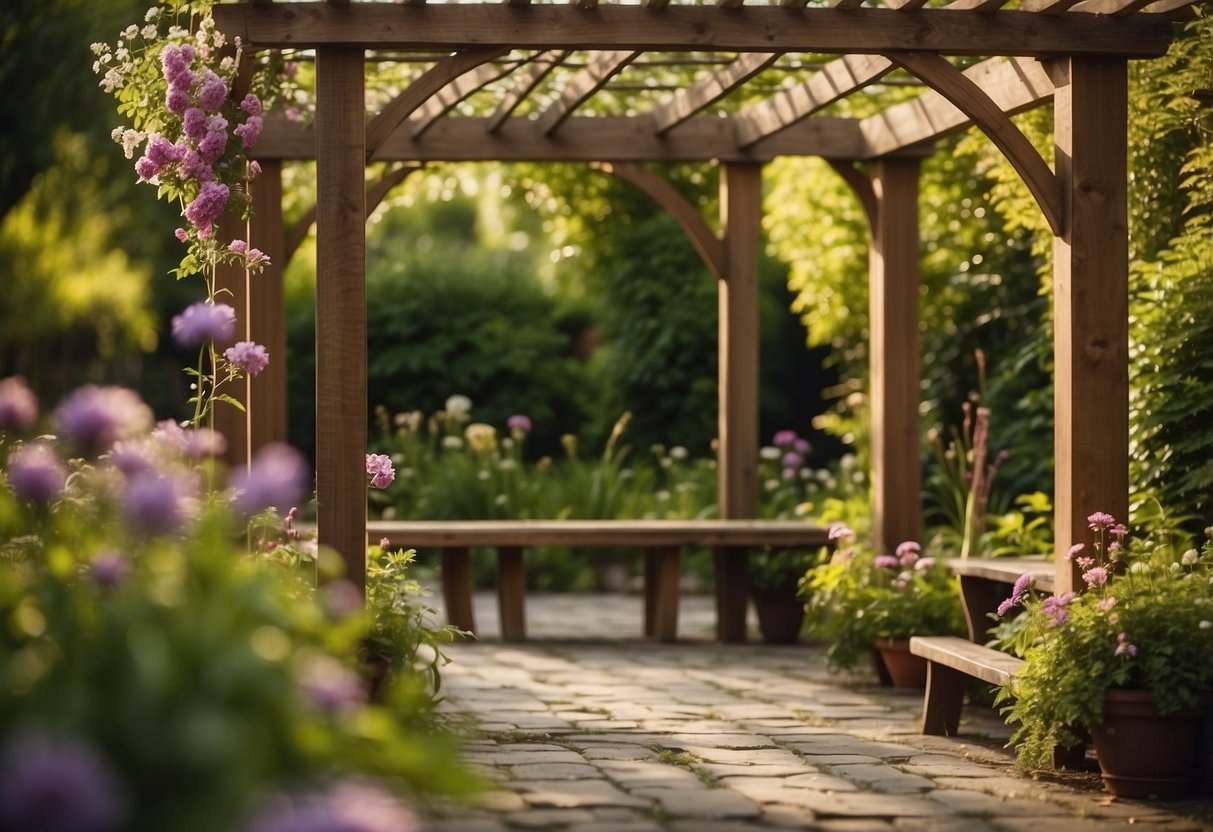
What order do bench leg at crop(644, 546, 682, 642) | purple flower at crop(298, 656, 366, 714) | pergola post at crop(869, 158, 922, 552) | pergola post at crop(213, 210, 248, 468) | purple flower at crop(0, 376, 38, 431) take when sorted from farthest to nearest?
1. bench leg at crop(644, 546, 682, 642)
2. pergola post at crop(869, 158, 922, 552)
3. pergola post at crop(213, 210, 248, 468)
4. purple flower at crop(0, 376, 38, 431)
5. purple flower at crop(298, 656, 366, 714)

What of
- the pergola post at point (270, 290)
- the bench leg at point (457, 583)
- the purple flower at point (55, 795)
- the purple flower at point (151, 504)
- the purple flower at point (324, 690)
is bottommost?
the bench leg at point (457, 583)

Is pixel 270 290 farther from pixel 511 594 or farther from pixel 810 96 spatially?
pixel 810 96

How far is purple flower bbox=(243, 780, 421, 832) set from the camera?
7.41ft

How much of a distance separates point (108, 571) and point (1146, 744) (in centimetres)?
325

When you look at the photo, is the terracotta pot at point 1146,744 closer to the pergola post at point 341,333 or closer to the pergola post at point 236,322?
the pergola post at point 341,333

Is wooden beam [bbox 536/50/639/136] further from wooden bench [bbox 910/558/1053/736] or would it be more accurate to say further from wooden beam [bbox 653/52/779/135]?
wooden bench [bbox 910/558/1053/736]

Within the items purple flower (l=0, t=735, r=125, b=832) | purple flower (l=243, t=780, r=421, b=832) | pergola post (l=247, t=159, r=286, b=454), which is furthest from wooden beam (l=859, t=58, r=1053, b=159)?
purple flower (l=0, t=735, r=125, b=832)

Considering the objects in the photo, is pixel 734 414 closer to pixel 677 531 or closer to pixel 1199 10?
pixel 677 531

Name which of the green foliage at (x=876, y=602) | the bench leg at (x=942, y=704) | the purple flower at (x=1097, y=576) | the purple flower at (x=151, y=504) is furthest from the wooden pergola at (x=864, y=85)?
the purple flower at (x=151, y=504)

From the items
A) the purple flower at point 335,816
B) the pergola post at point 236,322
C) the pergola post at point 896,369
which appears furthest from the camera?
the pergola post at point 896,369

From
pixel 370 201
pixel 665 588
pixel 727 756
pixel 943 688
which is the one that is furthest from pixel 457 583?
pixel 727 756

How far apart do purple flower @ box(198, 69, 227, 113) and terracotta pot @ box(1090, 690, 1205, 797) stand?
11.3 ft

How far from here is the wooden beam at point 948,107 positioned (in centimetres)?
612

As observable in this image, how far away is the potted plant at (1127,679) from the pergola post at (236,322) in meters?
3.05
